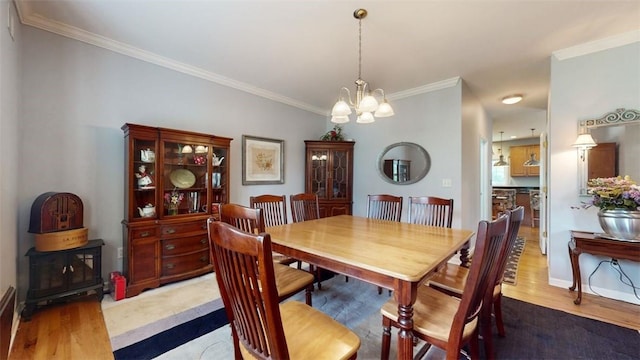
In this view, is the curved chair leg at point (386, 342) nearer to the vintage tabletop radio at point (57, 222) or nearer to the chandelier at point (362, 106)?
the chandelier at point (362, 106)

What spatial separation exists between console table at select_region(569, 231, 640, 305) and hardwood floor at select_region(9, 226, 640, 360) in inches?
8.1

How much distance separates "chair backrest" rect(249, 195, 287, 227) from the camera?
2575 millimetres

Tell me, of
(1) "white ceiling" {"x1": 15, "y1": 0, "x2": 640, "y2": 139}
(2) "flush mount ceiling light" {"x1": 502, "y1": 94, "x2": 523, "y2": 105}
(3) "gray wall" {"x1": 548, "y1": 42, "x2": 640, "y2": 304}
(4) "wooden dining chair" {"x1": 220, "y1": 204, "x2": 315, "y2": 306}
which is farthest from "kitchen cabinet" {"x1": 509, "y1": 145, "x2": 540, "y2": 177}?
(4) "wooden dining chair" {"x1": 220, "y1": 204, "x2": 315, "y2": 306}

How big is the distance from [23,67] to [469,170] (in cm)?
515

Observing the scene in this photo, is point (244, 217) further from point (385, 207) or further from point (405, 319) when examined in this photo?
point (385, 207)

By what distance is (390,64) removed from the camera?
305 cm

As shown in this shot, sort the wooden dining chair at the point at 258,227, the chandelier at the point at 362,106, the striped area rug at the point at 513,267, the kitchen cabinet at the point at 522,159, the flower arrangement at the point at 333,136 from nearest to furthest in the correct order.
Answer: the wooden dining chair at the point at 258,227
the chandelier at the point at 362,106
the striped area rug at the point at 513,267
the flower arrangement at the point at 333,136
the kitchen cabinet at the point at 522,159

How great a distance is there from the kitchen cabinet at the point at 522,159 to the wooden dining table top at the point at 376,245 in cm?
697

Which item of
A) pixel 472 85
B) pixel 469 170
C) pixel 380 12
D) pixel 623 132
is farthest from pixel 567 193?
pixel 380 12

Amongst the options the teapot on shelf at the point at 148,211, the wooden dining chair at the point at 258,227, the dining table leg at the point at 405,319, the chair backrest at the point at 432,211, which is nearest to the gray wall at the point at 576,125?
the chair backrest at the point at 432,211

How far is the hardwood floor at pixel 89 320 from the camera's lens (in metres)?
1.68

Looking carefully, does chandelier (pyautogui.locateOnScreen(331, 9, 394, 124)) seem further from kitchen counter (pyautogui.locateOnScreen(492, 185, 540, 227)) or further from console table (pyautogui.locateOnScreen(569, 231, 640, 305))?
kitchen counter (pyautogui.locateOnScreen(492, 185, 540, 227))

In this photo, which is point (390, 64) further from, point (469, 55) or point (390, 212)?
point (390, 212)

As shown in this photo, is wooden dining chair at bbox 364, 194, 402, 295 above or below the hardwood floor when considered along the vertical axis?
above
